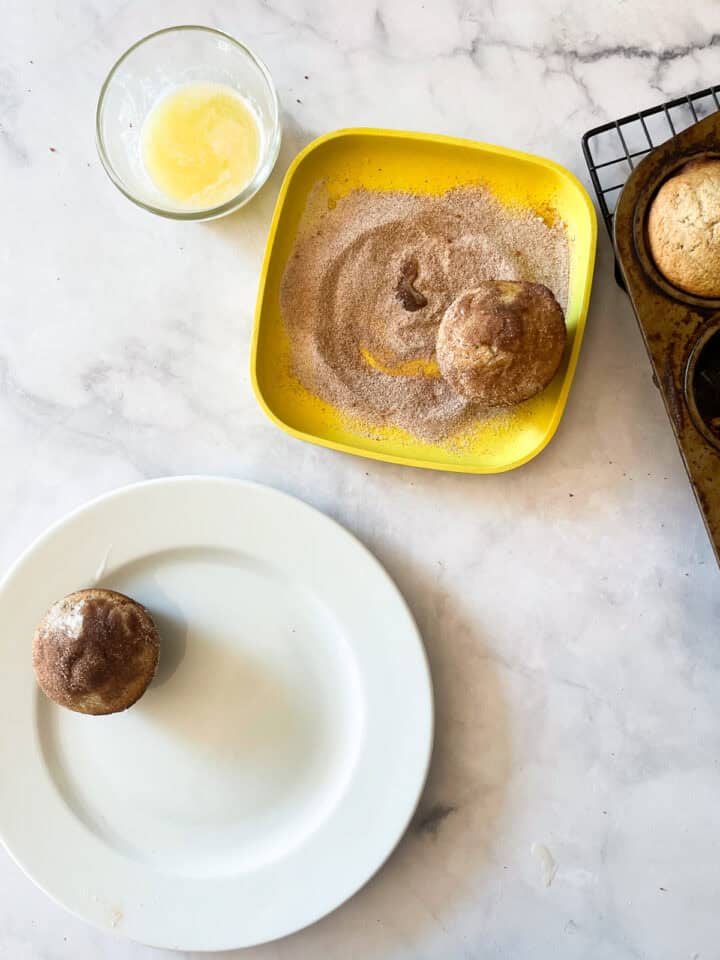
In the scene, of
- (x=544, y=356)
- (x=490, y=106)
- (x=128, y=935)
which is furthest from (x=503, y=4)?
(x=128, y=935)

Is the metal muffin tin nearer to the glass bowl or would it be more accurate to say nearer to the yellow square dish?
the yellow square dish

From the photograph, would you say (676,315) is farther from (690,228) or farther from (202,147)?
(202,147)

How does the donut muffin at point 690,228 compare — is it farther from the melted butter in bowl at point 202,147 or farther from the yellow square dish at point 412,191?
the melted butter in bowl at point 202,147

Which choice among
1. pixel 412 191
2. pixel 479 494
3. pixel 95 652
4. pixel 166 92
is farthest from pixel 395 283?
pixel 95 652

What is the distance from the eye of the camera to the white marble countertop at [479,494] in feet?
4.81

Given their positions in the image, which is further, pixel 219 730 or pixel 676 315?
pixel 219 730

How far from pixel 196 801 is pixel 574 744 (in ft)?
2.27

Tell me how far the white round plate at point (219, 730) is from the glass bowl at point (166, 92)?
0.52 metres

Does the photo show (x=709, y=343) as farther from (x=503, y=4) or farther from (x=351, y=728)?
(x=351, y=728)

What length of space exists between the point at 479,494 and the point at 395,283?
405mm

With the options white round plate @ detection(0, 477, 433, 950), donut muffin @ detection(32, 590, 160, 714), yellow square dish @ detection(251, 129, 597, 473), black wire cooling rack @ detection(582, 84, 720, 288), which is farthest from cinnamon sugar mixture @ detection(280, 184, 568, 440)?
donut muffin @ detection(32, 590, 160, 714)

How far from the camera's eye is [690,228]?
124 cm

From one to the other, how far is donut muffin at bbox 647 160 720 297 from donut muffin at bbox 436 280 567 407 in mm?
184

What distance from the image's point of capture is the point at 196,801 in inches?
59.3
